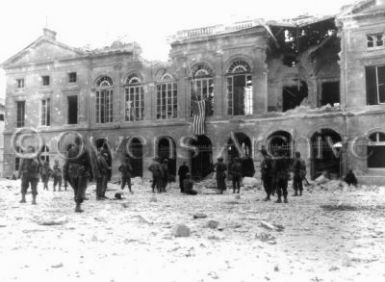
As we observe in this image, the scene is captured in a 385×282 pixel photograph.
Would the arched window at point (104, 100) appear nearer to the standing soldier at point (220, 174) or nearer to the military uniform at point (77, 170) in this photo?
the standing soldier at point (220, 174)

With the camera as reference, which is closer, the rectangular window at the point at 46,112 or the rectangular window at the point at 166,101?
the rectangular window at the point at 166,101

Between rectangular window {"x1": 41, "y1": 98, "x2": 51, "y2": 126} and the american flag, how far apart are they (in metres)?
12.0

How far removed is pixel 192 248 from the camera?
20.2ft

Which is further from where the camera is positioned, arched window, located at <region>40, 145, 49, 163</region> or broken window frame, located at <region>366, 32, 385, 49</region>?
arched window, located at <region>40, 145, 49, 163</region>

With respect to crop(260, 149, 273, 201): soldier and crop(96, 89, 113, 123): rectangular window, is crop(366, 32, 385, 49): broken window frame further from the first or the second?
crop(96, 89, 113, 123): rectangular window

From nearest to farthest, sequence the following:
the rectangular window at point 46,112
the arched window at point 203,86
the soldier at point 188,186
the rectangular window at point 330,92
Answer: the soldier at point 188,186, the rectangular window at point 330,92, the arched window at point 203,86, the rectangular window at point 46,112

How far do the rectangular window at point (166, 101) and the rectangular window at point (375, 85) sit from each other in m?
11.7

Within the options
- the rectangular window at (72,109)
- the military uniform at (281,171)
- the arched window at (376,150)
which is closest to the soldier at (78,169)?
the military uniform at (281,171)

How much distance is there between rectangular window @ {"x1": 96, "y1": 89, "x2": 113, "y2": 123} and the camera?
99.8 feet

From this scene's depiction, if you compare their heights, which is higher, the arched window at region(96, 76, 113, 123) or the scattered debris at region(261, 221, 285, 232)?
the arched window at region(96, 76, 113, 123)

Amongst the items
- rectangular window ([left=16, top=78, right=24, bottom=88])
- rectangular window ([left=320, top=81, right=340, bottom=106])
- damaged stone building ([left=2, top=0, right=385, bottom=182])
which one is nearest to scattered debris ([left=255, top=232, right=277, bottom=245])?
damaged stone building ([left=2, top=0, right=385, bottom=182])

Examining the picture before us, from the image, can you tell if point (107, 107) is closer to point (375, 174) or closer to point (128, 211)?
point (375, 174)

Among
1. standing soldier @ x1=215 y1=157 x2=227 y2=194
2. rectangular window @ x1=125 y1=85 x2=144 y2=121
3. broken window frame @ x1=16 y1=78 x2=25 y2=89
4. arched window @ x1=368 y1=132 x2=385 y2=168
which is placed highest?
broken window frame @ x1=16 y1=78 x2=25 y2=89

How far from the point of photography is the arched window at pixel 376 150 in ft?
73.2
